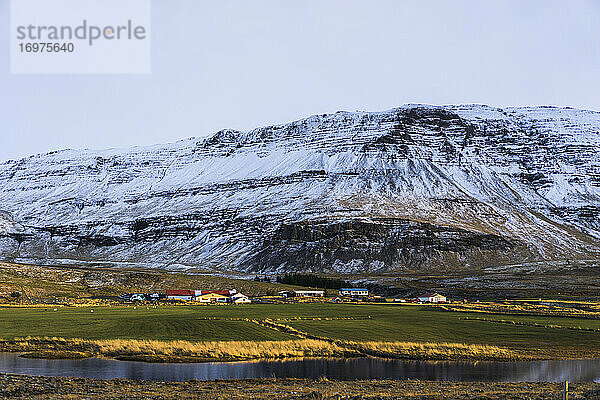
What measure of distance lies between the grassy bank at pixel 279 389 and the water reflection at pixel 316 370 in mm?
2647

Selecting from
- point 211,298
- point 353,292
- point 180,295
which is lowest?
point 353,292

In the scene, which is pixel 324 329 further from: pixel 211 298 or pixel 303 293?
pixel 303 293

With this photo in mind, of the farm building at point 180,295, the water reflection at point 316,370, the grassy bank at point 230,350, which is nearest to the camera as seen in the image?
the water reflection at point 316,370

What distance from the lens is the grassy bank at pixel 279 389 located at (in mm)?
33125

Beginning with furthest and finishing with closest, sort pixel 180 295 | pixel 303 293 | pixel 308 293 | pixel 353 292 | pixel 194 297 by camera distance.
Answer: pixel 353 292
pixel 308 293
pixel 303 293
pixel 180 295
pixel 194 297

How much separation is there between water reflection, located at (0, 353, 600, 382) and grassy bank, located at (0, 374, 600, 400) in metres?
2.65

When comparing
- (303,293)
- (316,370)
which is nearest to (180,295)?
(303,293)

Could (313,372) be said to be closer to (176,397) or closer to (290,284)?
(176,397)

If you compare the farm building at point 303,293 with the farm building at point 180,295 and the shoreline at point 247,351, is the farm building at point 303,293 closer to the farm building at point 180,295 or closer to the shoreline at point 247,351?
the farm building at point 180,295

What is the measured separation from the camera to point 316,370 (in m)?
44.2

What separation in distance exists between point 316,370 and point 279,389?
27.6ft

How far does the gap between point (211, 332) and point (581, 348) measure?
32.2m

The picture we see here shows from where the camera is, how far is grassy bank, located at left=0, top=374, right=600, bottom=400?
1304 inches

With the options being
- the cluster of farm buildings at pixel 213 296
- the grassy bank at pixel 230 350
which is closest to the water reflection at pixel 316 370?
the grassy bank at pixel 230 350
